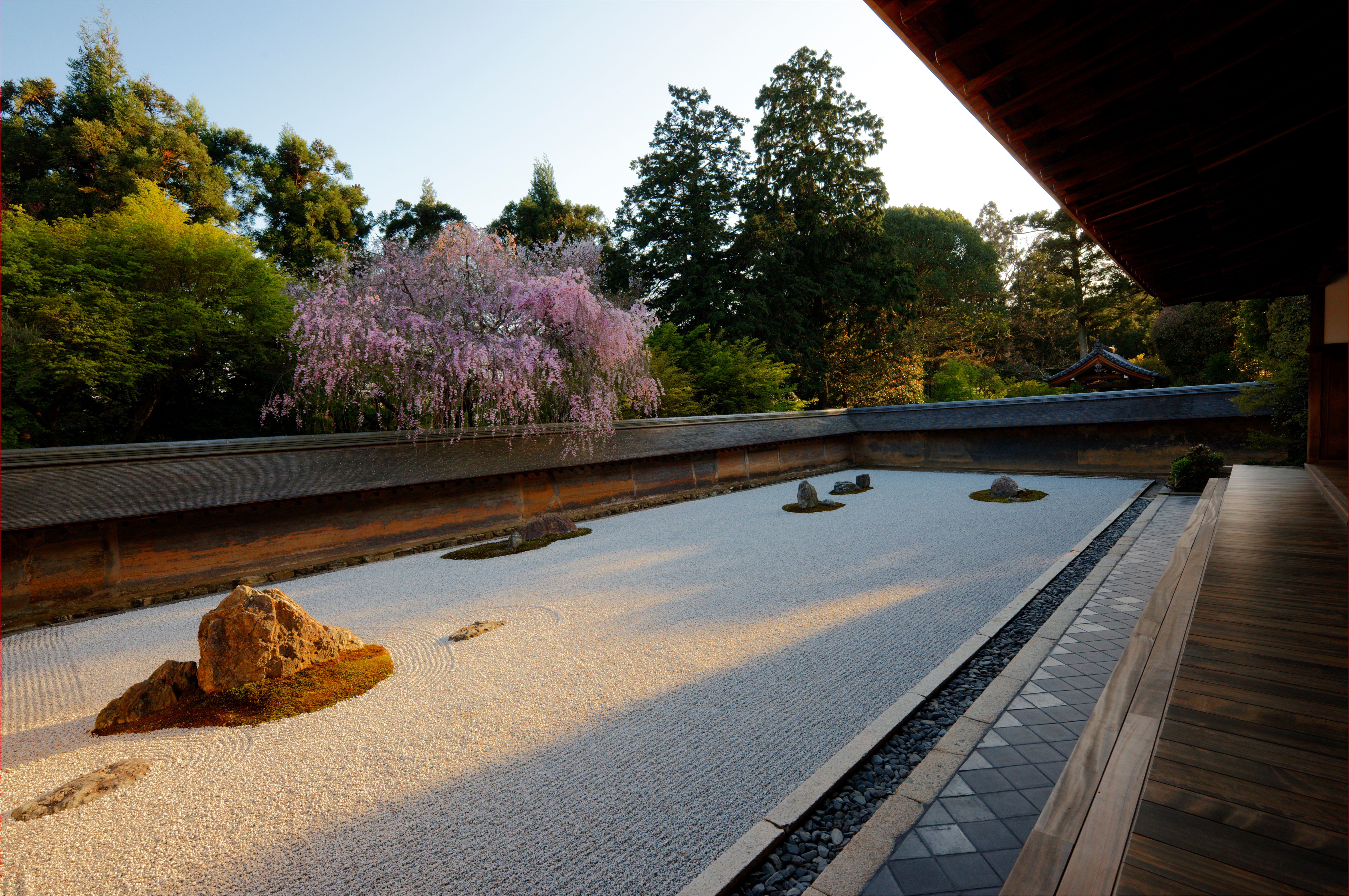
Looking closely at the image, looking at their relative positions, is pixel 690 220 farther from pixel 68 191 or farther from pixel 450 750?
pixel 450 750

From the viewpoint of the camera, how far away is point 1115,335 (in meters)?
28.6

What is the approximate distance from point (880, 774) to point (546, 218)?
24987 mm

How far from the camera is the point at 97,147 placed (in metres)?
13.7

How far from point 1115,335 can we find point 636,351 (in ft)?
99.1

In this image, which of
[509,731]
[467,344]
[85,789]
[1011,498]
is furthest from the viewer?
[1011,498]

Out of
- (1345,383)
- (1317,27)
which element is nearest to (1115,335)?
(1345,383)

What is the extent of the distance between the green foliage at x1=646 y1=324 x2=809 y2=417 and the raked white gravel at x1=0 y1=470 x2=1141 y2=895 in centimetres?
924

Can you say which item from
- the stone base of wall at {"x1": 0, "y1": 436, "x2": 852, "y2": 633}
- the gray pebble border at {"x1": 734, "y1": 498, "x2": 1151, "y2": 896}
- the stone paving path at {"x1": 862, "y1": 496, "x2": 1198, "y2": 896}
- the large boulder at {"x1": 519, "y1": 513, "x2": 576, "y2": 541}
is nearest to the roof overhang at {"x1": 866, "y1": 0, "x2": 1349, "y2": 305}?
the stone paving path at {"x1": 862, "y1": 496, "x2": 1198, "y2": 896}

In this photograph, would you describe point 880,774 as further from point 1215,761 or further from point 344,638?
point 344,638

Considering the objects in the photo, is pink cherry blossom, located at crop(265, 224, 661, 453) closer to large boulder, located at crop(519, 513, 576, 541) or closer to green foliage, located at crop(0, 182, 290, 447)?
large boulder, located at crop(519, 513, 576, 541)

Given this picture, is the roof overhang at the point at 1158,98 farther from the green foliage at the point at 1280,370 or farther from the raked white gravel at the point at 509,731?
the green foliage at the point at 1280,370

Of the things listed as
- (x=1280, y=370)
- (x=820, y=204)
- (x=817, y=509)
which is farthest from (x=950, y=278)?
(x=817, y=509)

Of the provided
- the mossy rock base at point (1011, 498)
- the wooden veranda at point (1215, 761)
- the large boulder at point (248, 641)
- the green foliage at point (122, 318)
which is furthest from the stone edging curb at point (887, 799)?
the green foliage at point (122, 318)

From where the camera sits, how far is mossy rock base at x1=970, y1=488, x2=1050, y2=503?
949 cm
